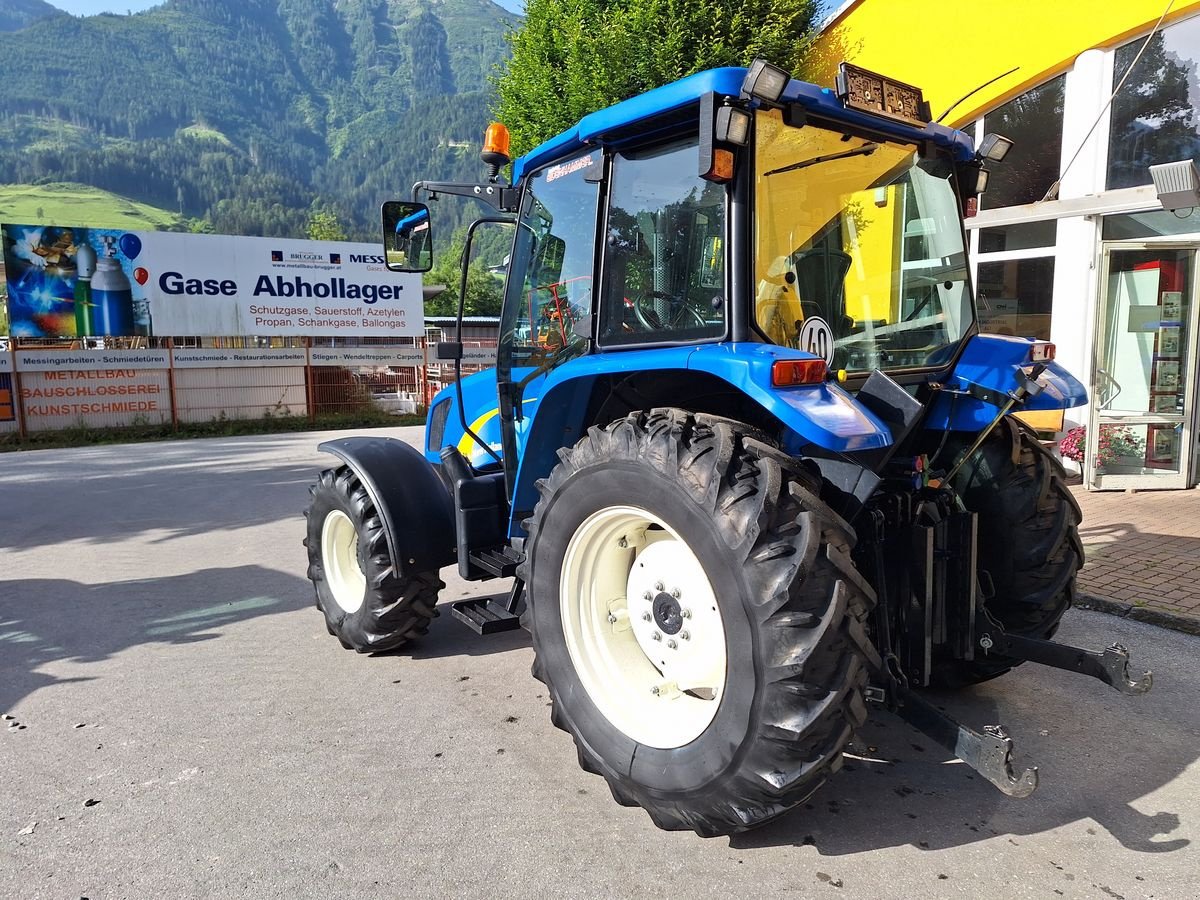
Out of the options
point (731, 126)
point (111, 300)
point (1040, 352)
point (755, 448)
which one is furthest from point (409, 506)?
point (111, 300)

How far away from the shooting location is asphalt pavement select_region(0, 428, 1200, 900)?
2.44 m

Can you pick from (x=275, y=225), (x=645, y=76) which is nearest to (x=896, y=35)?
(x=645, y=76)

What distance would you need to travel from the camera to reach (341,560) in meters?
4.64

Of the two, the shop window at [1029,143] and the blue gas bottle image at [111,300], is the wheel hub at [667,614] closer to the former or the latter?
the shop window at [1029,143]

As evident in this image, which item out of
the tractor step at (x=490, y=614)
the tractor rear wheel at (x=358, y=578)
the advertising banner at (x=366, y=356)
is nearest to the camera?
the tractor step at (x=490, y=614)

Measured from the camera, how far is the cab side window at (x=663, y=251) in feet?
9.09

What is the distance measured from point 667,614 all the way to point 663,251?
130 centimetres

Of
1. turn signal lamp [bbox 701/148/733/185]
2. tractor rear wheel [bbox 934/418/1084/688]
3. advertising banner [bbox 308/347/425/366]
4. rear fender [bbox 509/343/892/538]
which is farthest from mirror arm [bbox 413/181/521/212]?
advertising banner [bbox 308/347/425/366]

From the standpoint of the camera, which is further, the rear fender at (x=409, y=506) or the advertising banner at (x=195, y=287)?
the advertising banner at (x=195, y=287)

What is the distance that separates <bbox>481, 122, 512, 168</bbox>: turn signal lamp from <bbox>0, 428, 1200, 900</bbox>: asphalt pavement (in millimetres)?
2493

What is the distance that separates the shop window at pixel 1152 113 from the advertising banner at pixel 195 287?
55.3 feet

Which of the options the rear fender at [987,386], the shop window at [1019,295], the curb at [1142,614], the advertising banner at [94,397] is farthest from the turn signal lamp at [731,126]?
the advertising banner at [94,397]

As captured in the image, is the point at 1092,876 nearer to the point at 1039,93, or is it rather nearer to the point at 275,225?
the point at 1039,93

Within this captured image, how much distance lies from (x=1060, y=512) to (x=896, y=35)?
9.07m
